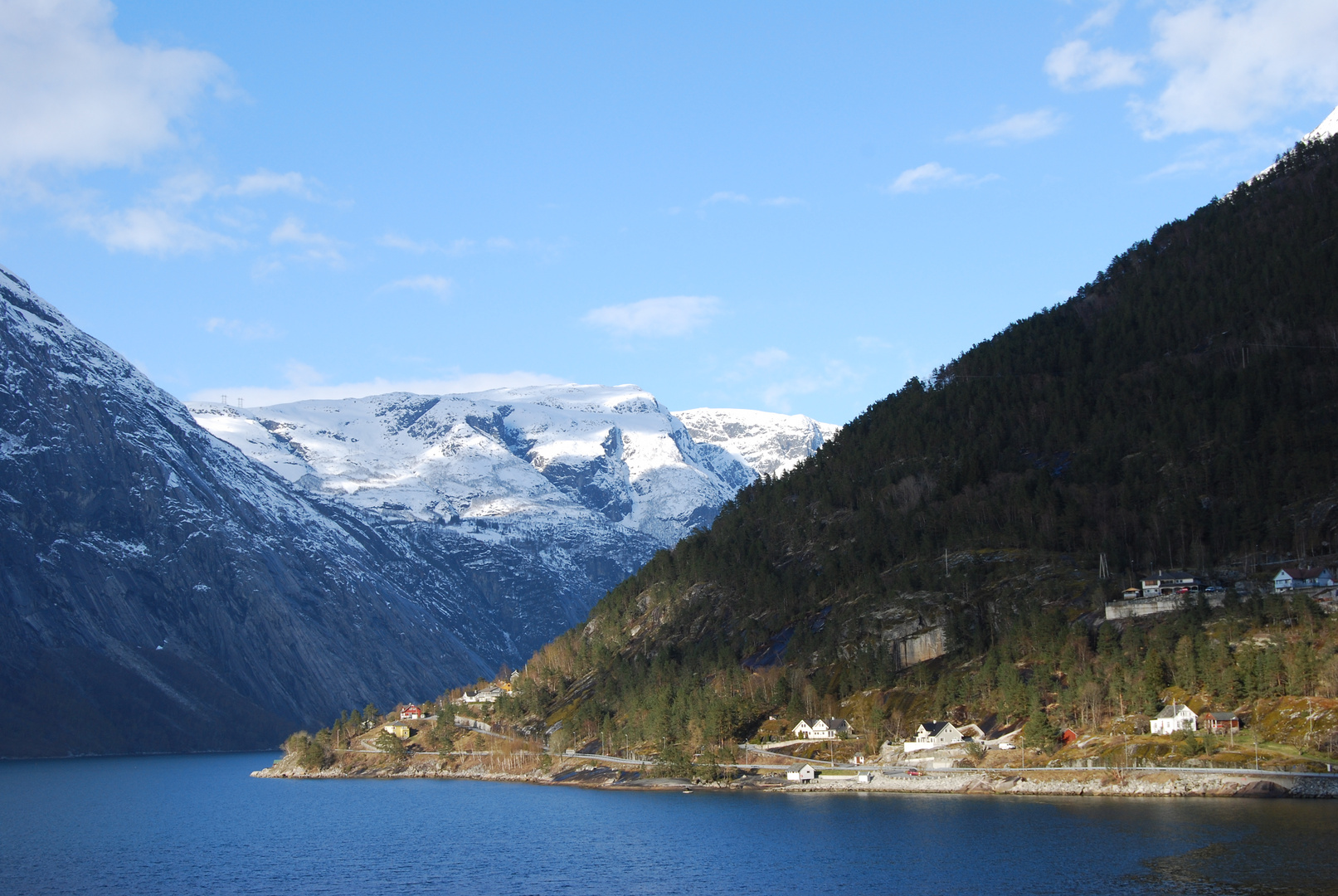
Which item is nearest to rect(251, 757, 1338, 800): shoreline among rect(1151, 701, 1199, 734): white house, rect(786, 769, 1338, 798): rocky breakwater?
rect(786, 769, 1338, 798): rocky breakwater

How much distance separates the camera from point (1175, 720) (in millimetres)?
144875

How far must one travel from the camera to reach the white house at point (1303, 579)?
537 ft

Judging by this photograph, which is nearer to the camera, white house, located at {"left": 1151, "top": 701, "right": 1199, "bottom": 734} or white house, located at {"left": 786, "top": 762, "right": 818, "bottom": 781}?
white house, located at {"left": 1151, "top": 701, "right": 1199, "bottom": 734}

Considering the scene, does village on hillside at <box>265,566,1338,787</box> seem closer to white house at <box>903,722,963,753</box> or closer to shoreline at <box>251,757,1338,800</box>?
white house at <box>903,722,963,753</box>

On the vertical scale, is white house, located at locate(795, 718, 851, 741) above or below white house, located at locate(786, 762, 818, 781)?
above

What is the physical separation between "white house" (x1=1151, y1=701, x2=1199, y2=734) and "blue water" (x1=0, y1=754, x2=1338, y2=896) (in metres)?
14.1

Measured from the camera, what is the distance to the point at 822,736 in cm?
17975

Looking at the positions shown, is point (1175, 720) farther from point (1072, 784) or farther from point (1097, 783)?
point (1072, 784)

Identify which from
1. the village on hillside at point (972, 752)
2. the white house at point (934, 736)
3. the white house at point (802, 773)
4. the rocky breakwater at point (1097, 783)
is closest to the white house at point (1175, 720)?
the village on hillside at point (972, 752)

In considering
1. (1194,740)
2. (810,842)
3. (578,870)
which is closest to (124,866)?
(578,870)

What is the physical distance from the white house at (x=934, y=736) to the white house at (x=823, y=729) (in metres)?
14.3

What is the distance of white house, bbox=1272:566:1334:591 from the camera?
537 feet

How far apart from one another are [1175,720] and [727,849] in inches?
2292

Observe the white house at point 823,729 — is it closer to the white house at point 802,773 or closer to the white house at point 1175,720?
the white house at point 802,773
